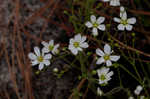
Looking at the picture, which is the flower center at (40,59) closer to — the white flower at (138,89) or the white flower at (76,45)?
the white flower at (76,45)

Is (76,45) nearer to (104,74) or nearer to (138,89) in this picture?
(104,74)

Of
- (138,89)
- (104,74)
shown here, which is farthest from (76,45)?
(138,89)

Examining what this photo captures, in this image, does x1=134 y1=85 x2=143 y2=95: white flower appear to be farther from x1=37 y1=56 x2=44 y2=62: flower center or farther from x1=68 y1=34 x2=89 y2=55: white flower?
x1=37 y1=56 x2=44 y2=62: flower center

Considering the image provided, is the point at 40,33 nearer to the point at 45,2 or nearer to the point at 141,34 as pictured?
the point at 45,2

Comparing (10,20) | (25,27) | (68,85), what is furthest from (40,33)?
(68,85)

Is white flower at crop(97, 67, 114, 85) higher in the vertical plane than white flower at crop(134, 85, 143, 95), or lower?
higher

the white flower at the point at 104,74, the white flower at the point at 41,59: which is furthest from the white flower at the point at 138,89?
the white flower at the point at 41,59

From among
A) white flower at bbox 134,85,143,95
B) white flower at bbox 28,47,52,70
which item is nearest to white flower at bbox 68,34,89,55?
white flower at bbox 28,47,52,70

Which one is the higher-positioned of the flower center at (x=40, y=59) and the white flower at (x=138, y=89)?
the flower center at (x=40, y=59)

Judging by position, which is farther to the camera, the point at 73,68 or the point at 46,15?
the point at 46,15

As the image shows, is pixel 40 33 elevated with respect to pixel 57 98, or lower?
elevated

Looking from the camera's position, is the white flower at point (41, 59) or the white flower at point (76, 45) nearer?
the white flower at point (76, 45)
